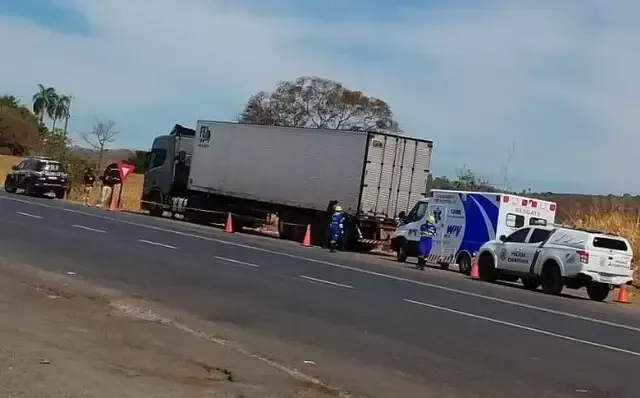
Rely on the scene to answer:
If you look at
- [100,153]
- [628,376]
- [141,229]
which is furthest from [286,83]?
[628,376]

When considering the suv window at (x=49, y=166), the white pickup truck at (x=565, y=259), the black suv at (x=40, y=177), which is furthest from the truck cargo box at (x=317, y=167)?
the black suv at (x=40, y=177)

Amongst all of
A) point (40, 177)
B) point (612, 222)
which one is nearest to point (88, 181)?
point (40, 177)

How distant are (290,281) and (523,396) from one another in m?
9.99

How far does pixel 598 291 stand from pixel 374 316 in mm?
12508

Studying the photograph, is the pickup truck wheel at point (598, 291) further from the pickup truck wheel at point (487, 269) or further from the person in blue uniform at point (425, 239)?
the person in blue uniform at point (425, 239)

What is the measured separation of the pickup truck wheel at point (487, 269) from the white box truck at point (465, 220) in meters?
1.63

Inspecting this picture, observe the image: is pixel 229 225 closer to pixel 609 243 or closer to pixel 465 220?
pixel 465 220

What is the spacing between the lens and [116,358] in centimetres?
928

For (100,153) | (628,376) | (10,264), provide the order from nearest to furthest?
1. (628,376)
2. (10,264)
3. (100,153)

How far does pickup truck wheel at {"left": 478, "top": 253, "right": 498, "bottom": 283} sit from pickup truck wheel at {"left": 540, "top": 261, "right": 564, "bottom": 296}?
210 cm

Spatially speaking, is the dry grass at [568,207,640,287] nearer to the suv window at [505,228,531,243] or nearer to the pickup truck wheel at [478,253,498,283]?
the pickup truck wheel at [478,253,498,283]

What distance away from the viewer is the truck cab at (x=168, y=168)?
→ 149ft

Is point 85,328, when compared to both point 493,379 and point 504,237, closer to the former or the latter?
point 493,379

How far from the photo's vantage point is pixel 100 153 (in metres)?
70.0
